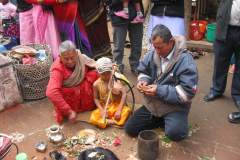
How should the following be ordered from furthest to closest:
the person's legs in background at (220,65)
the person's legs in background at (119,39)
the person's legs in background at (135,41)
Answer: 1. the person's legs in background at (135,41)
2. the person's legs in background at (119,39)
3. the person's legs in background at (220,65)

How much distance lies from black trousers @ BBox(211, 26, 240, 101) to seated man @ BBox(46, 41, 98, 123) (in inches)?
59.0

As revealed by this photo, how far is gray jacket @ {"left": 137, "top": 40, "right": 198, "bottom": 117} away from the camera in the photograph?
3180mm

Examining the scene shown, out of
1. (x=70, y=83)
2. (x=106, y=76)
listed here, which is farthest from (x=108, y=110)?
(x=70, y=83)

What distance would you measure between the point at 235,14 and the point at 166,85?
1182 millimetres

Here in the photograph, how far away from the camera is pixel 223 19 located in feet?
12.4

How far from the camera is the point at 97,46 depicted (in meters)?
5.44

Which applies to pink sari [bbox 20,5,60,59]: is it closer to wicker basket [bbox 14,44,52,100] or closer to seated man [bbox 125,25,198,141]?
wicker basket [bbox 14,44,52,100]

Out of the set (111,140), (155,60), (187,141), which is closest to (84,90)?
(111,140)

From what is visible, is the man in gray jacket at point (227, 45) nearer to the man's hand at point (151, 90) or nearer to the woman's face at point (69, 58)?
the man's hand at point (151, 90)

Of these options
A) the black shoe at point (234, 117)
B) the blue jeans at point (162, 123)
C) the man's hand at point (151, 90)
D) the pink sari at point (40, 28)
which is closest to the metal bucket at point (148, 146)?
the blue jeans at point (162, 123)

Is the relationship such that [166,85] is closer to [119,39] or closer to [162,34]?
[162,34]

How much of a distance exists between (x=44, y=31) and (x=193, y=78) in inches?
98.0

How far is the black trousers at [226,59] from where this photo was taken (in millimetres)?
3800

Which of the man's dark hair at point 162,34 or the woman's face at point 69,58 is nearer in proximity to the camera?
the man's dark hair at point 162,34
